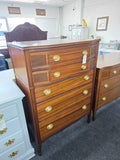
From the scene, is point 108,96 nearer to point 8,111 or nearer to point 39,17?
point 8,111

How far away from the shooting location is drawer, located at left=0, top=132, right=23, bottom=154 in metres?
0.92

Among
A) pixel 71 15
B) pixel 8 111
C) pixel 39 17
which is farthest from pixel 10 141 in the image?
pixel 39 17

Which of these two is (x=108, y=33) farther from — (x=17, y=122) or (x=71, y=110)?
(x=17, y=122)

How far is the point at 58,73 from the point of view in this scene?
0.95 metres

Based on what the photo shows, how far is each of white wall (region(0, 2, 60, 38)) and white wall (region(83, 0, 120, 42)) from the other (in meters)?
2.06

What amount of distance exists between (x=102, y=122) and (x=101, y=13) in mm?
4056

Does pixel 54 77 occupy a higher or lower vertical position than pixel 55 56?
lower

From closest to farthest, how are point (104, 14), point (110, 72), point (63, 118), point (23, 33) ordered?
point (63, 118) → point (110, 72) → point (23, 33) → point (104, 14)

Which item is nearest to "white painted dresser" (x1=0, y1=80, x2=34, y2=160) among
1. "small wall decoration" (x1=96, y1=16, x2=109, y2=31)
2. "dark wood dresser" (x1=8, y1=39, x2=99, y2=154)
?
"dark wood dresser" (x1=8, y1=39, x2=99, y2=154)

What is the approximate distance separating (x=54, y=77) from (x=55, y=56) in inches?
7.3

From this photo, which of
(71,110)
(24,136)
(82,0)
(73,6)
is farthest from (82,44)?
(73,6)

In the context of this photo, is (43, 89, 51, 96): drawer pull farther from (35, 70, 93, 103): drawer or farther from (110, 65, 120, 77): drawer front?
(110, 65, 120, 77): drawer front

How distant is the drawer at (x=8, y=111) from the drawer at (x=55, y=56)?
14.2 inches

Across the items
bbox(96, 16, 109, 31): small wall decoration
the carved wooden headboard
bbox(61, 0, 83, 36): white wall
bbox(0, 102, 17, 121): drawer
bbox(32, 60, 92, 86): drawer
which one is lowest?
bbox(0, 102, 17, 121): drawer
